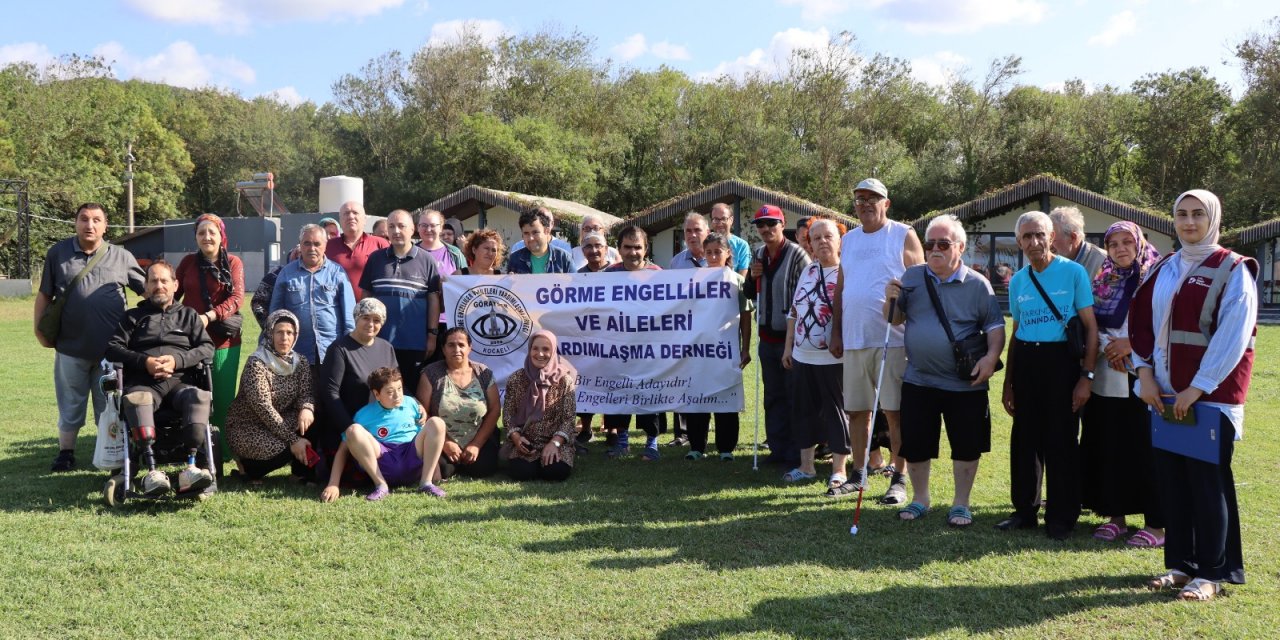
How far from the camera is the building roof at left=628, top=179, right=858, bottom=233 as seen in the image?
31.8m

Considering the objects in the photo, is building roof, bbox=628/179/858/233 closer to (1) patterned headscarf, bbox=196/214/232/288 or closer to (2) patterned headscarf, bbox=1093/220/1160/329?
(1) patterned headscarf, bbox=196/214/232/288

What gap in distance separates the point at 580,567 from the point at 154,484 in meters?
2.63

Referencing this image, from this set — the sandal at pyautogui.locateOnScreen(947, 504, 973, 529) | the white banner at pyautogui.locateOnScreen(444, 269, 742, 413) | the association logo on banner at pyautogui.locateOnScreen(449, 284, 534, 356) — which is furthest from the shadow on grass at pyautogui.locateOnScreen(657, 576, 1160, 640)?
the association logo on banner at pyautogui.locateOnScreen(449, 284, 534, 356)

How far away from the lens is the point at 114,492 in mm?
5793

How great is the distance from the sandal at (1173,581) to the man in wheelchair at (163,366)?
5.07 m

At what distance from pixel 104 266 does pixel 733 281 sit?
4.51 metres

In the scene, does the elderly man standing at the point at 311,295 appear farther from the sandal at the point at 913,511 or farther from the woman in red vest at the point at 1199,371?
the woman in red vest at the point at 1199,371

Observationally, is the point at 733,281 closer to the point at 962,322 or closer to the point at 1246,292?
the point at 962,322

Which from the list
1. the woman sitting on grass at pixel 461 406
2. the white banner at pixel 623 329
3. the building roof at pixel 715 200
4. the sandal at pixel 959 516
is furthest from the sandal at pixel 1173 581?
the building roof at pixel 715 200

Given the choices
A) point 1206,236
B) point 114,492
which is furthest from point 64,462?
point 1206,236

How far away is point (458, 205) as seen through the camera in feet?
117

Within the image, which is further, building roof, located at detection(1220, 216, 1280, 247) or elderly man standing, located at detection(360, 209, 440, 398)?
building roof, located at detection(1220, 216, 1280, 247)

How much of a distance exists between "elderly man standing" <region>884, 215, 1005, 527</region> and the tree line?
38.8 m

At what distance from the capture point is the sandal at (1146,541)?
4898 mm
